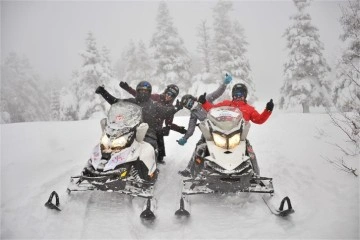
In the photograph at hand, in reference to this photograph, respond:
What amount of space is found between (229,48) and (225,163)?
76.5ft

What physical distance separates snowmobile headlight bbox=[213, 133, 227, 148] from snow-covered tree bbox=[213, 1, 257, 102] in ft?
66.3

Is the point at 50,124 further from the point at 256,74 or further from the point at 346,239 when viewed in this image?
the point at 256,74

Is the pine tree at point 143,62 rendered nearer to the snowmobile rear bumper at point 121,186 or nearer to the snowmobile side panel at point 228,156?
the snowmobile rear bumper at point 121,186

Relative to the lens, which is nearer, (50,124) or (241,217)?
(241,217)

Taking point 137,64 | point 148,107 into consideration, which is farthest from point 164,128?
point 137,64

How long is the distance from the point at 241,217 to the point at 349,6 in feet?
16.9

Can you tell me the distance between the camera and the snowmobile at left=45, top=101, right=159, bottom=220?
219 inches

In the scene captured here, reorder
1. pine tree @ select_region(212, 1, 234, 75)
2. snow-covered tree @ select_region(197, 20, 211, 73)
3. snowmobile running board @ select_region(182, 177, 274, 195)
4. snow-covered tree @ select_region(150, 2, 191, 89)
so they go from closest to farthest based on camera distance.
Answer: snowmobile running board @ select_region(182, 177, 274, 195)
pine tree @ select_region(212, 1, 234, 75)
snow-covered tree @ select_region(150, 2, 191, 89)
snow-covered tree @ select_region(197, 20, 211, 73)

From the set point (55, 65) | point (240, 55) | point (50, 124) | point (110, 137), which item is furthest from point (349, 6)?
point (55, 65)

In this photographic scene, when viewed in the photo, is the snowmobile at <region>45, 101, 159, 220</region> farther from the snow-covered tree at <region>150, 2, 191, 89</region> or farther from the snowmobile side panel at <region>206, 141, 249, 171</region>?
the snow-covered tree at <region>150, 2, 191, 89</region>

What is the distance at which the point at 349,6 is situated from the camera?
7156 millimetres

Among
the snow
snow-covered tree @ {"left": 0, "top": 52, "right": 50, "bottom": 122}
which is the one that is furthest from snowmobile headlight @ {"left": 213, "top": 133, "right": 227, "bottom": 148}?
snow-covered tree @ {"left": 0, "top": 52, "right": 50, "bottom": 122}

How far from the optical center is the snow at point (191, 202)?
5.27 metres

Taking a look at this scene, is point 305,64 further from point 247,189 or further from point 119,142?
point 119,142
